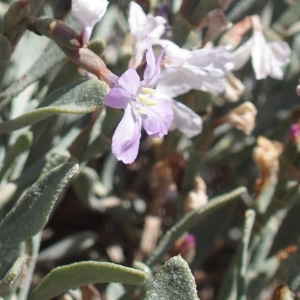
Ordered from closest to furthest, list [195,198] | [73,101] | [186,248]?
[73,101] < [186,248] < [195,198]

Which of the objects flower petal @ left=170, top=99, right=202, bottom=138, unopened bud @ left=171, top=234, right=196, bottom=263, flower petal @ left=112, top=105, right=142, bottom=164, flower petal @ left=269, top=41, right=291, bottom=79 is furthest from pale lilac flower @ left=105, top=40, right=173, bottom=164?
flower petal @ left=269, top=41, right=291, bottom=79

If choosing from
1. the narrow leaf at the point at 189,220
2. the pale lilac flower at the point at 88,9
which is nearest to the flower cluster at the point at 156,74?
the pale lilac flower at the point at 88,9

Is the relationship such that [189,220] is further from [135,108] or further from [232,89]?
[232,89]

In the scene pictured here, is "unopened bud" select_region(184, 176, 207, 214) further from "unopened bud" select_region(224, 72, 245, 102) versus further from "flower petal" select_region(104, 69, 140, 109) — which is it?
"flower petal" select_region(104, 69, 140, 109)

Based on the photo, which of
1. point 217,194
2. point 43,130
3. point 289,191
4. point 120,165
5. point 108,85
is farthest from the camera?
point 120,165

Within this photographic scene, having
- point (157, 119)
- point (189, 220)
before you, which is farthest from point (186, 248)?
point (157, 119)

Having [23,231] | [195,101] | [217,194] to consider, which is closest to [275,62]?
[195,101]

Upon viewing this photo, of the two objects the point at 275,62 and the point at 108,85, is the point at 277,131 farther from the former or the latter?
the point at 108,85
